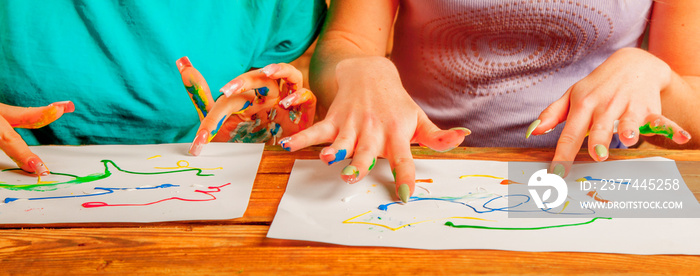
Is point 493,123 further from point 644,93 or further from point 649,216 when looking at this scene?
point 649,216

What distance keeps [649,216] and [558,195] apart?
2.7 inches

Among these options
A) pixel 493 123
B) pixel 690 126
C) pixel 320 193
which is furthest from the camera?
pixel 493 123

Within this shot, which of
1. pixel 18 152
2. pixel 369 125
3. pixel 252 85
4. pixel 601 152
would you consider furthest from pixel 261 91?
pixel 601 152

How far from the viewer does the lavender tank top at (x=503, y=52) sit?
654mm

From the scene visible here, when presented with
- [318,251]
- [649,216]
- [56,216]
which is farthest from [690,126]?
[56,216]

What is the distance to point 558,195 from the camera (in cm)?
42

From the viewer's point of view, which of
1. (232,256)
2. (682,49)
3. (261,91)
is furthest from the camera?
(682,49)

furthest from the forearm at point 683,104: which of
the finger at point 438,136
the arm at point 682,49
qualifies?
the finger at point 438,136

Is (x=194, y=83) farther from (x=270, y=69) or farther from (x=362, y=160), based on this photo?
(x=362, y=160)

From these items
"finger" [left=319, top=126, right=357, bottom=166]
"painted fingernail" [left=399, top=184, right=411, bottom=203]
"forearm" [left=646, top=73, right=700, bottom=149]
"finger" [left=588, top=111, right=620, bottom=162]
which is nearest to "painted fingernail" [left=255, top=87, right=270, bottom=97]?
"finger" [left=319, top=126, right=357, bottom=166]

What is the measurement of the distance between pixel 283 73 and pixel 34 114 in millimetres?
263

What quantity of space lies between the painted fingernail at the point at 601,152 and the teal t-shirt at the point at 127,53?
463 millimetres

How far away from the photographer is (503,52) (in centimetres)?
70

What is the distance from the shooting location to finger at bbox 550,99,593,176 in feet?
1.54
